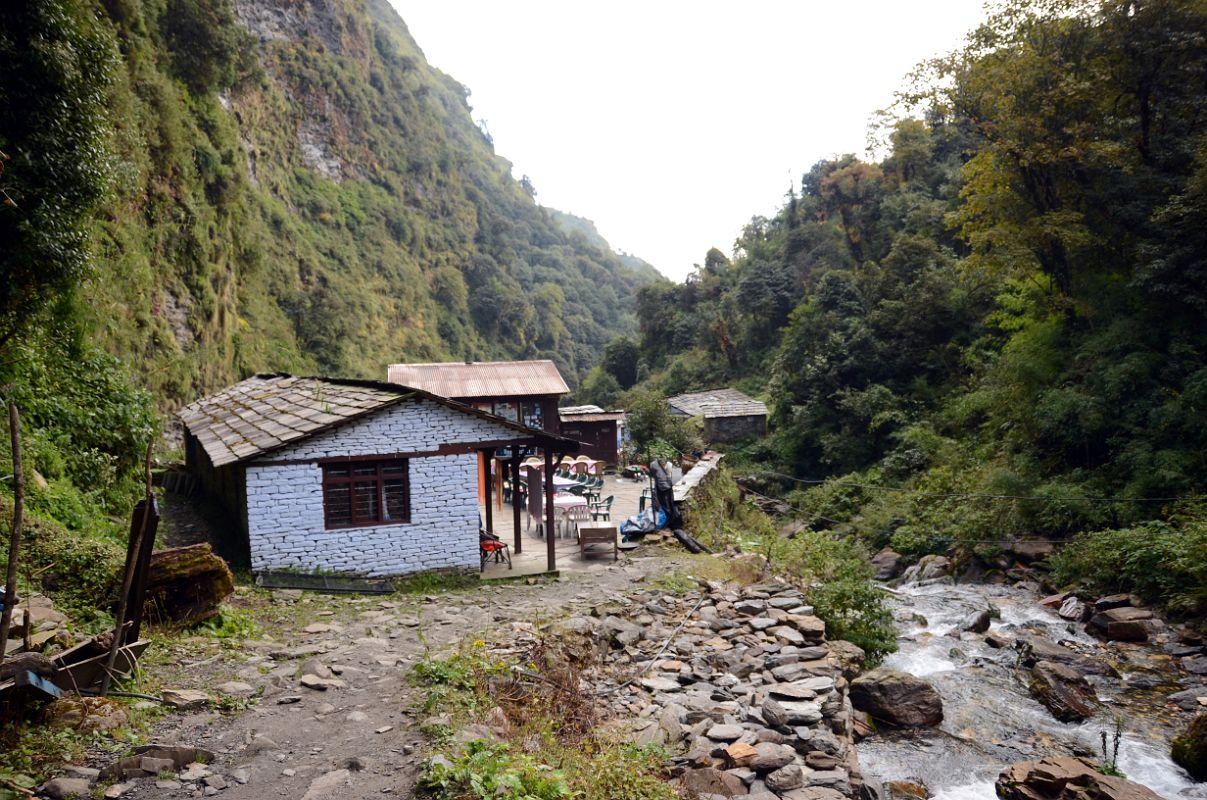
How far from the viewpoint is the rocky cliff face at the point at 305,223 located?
2178 centimetres

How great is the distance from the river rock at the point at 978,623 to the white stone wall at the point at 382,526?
9.65m

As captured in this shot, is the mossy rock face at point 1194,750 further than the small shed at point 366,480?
Result: No

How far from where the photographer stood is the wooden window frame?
11.8 m

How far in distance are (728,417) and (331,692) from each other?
30.1 meters

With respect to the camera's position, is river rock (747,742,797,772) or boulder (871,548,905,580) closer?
river rock (747,742,797,772)

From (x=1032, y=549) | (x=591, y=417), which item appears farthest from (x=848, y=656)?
(x=591, y=417)

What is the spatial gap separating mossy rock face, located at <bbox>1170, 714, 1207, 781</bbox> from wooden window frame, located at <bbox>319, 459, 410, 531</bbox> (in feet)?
36.7

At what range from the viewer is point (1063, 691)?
10.5m

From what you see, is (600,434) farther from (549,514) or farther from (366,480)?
(366,480)

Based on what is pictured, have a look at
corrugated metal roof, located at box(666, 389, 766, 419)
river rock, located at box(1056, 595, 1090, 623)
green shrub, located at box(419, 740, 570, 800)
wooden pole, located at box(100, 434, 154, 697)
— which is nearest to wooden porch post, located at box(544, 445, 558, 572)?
green shrub, located at box(419, 740, 570, 800)

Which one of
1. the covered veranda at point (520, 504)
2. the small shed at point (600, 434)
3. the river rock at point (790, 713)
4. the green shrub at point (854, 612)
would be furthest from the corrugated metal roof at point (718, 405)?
the river rock at point (790, 713)

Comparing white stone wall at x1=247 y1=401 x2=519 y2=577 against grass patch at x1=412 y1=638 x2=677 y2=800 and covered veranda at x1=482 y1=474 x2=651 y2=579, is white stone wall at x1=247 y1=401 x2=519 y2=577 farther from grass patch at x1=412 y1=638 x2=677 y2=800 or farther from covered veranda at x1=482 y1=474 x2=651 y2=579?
grass patch at x1=412 y1=638 x2=677 y2=800

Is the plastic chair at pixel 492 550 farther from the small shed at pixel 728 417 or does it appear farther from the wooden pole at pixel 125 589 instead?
the small shed at pixel 728 417

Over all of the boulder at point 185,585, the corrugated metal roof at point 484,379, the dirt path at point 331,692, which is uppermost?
the corrugated metal roof at point 484,379
